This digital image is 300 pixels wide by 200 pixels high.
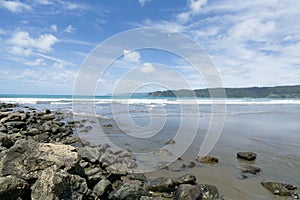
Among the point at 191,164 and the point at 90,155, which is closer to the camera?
the point at 90,155

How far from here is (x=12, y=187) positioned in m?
4.00

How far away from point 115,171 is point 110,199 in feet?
4.51

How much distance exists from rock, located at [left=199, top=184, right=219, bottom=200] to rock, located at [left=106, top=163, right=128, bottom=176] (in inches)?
84.0

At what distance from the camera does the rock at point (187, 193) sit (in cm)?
484

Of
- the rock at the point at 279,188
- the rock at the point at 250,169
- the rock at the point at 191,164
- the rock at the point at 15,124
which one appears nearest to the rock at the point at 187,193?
the rock at the point at 279,188

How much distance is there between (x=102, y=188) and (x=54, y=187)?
1304 mm

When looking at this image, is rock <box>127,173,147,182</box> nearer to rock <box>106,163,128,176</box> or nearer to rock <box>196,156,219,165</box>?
rock <box>106,163,128,176</box>

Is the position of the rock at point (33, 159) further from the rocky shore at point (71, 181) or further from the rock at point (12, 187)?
the rock at point (12, 187)

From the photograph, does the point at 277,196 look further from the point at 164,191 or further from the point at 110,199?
the point at 110,199

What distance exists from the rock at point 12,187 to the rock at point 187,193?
9.27 ft

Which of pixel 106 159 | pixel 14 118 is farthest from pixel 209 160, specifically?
pixel 14 118

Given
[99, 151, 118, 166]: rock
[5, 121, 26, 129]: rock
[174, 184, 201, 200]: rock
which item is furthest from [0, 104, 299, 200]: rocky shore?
[5, 121, 26, 129]: rock

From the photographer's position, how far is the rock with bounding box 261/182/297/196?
5.34 m

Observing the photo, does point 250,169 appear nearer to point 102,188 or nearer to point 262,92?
point 102,188
